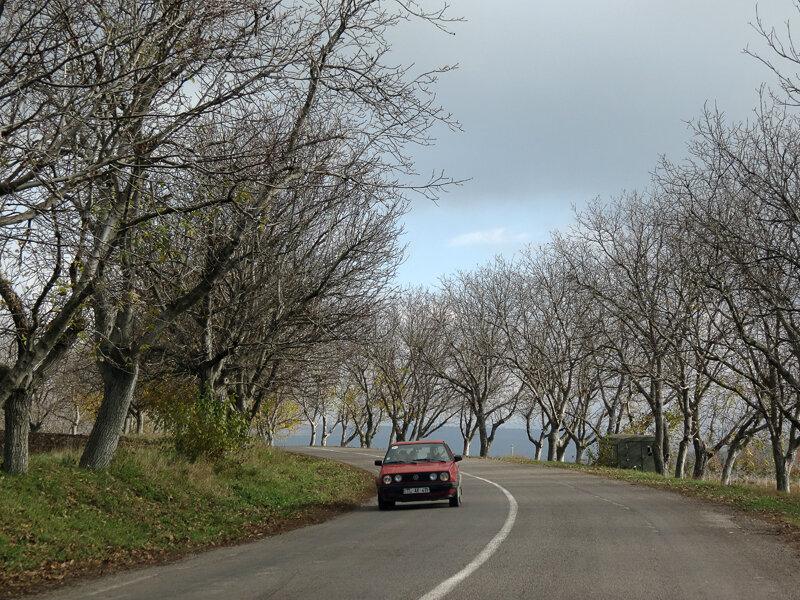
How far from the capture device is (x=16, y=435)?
12500 mm

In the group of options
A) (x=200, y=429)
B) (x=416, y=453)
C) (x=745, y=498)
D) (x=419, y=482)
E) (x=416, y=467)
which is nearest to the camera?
(x=419, y=482)

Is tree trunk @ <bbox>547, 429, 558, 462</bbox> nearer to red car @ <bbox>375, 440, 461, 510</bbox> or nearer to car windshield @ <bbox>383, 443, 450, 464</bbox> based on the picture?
car windshield @ <bbox>383, 443, 450, 464</bbox>

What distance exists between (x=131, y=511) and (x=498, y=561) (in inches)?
271

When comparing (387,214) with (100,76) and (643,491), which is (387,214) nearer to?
(643,491)

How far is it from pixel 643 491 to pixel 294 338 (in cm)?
1070

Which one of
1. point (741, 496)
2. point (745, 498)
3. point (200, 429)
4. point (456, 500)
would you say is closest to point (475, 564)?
point (456, 500)

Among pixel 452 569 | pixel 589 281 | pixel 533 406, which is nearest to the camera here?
pixel 452 569

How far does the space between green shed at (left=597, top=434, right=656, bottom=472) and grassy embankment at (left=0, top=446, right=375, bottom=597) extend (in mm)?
18797

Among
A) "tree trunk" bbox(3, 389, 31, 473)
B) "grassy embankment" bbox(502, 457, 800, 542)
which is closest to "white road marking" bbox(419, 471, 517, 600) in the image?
"grassy embankment" bbox(502, 457, 800, 542)

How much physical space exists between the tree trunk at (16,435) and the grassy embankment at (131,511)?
0.94 ft

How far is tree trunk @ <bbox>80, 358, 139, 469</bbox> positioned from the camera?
14.4m

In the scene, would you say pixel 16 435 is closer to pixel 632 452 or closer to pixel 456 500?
pixel 456 500

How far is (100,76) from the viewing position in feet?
25.7

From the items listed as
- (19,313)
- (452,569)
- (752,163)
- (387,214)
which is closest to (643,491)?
(752,163)
